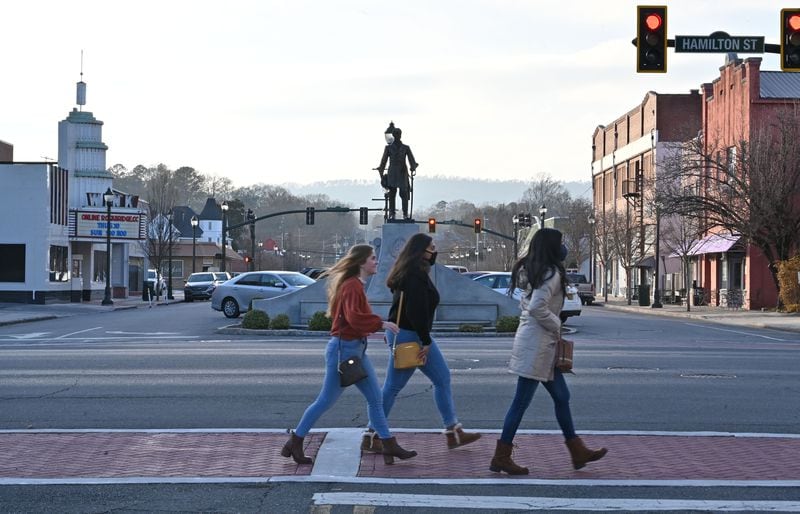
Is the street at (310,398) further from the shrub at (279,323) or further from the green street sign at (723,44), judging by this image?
the green street sign at (723,44)

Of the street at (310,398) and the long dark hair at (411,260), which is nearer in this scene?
the street at (310,398)

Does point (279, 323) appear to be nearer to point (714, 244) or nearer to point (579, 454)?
point (579, 454)

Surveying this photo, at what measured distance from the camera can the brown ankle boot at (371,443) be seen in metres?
9.49

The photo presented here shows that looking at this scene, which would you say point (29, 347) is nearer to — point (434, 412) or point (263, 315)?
point (263, 315)

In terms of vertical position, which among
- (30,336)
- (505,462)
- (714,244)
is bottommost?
(30,336)

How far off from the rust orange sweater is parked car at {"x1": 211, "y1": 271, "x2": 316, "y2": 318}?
26313 mm

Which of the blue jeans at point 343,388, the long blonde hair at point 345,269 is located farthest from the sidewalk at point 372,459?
the long blonde hair at point 345,269

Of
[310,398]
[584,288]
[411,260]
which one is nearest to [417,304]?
[411,260]

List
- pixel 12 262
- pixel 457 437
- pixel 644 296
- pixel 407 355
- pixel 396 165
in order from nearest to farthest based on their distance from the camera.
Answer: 1. pixel 407 355
2. pixel 457 437
3. pixel 396 165
4. pixel 12 262
5. pixel 644 296

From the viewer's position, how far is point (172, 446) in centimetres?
1002

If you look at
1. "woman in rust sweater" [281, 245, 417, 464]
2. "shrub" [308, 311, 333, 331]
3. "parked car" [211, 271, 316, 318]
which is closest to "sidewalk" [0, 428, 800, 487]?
"woman in rust sweater" [281, 245, 417, 464]

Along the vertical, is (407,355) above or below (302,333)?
above

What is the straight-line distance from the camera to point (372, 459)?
9.38 m

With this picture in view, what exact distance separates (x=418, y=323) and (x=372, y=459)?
48.8 inches
